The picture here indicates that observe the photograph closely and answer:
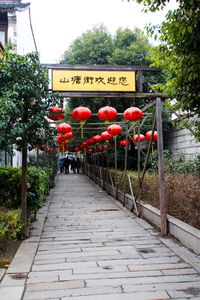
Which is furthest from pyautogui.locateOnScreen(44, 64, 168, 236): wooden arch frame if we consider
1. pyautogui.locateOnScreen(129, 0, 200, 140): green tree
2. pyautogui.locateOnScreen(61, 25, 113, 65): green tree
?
pyautogui.locateOnScreen(61, 25, 113, 65): green tree

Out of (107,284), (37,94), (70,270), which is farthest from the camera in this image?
(37,94)

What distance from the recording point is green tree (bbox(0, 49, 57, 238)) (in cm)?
614

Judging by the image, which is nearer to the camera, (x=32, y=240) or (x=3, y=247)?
(x=3, y=247)

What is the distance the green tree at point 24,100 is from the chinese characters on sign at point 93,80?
108 centimetres

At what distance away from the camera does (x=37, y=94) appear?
6.55 meters

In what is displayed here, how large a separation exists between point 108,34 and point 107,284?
776 inches

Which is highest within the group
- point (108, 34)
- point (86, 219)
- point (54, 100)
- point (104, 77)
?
point (108, 34)

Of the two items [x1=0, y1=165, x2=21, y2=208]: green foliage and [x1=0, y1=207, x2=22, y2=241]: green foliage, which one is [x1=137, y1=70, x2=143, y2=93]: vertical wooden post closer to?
[x1=0, y1=165, x2=21, y2=208]: green foliage

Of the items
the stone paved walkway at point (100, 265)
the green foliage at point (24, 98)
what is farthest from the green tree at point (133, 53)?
the green foliage at point (24, 98)

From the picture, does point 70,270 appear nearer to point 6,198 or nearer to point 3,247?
point 3,247

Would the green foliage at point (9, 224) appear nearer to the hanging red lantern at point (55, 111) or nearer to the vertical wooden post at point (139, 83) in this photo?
the hanging red lantern at point (55, 111)

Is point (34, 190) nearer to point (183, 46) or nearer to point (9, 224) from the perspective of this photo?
point (9, 224)

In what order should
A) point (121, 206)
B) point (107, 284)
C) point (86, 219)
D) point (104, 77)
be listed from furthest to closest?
point (121, 206)
point (86, 219)
point (104, 77)
point (107, 284)

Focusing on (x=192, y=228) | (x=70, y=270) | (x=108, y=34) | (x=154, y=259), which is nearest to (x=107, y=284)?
(x=70, y=270)
